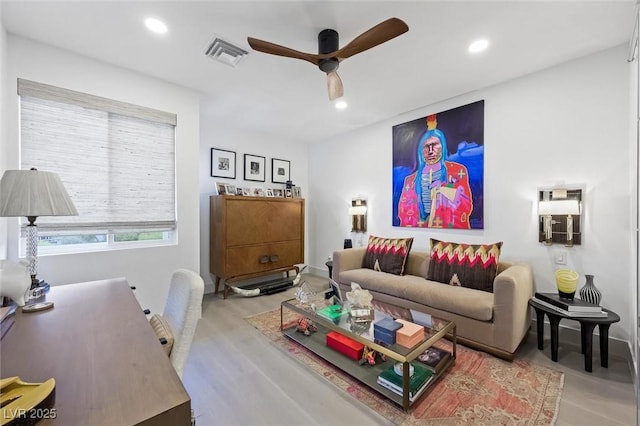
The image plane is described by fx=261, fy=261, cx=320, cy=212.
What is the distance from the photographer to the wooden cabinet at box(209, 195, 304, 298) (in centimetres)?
353

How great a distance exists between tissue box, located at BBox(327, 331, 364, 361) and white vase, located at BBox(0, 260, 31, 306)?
6.28ft

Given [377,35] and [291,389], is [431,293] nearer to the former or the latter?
[291,389]

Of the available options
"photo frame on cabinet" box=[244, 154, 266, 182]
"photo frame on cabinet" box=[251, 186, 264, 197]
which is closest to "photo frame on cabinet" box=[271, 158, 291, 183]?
"photo frame on cabinet" box=[244, 154, 266, 182]

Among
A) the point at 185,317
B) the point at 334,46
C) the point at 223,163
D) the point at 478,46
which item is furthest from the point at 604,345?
the point at 223,163

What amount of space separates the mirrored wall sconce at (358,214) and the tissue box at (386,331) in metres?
2.33

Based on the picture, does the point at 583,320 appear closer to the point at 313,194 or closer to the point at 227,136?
the point at 313,194

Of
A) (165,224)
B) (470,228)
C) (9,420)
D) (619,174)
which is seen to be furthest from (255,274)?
(619,174)

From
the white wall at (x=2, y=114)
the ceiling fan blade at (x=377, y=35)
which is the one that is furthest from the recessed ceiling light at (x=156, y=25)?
the ceiling fan blade at (x=377, y=35)

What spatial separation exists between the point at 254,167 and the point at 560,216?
156 inches

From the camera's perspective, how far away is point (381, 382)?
1733 millimetres

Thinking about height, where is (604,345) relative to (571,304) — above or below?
below

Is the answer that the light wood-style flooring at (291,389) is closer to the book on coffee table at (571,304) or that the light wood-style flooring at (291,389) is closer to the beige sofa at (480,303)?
the beige sofa at (480,303)

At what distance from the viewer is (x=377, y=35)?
165cm

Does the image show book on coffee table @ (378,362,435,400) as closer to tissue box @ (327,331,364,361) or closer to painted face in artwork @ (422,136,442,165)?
tissue box @ (327,331,364,361)
